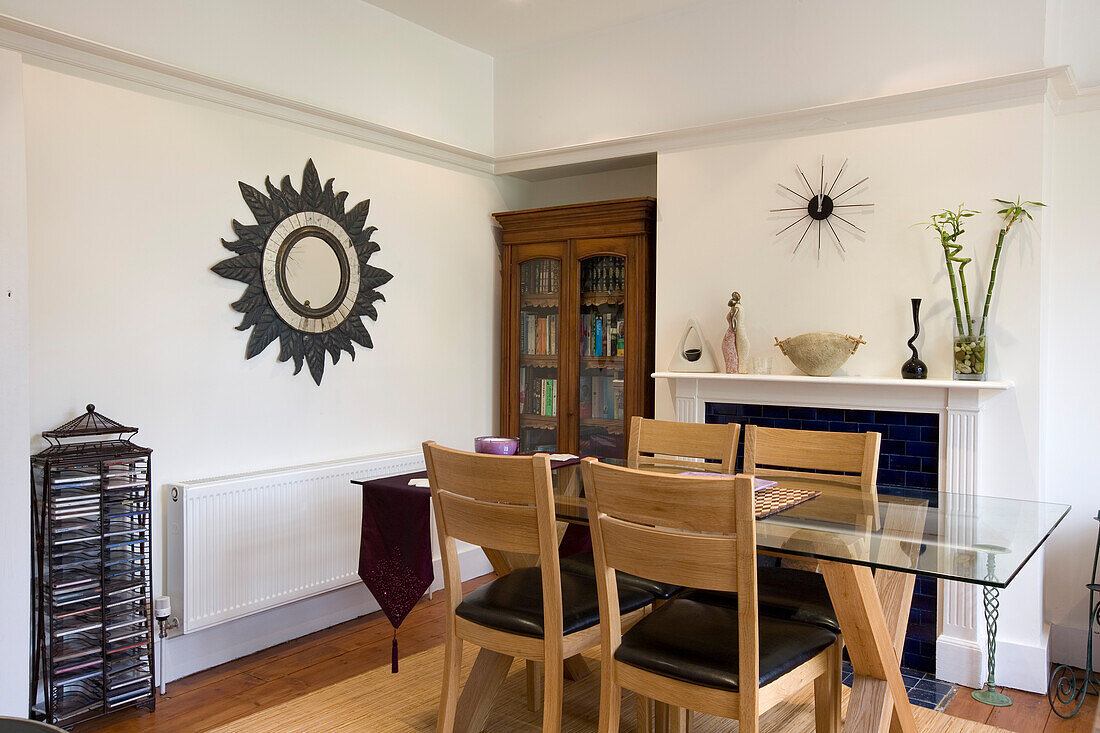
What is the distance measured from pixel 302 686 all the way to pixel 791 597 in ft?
6.25

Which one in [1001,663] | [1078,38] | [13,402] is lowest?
[1001,663]

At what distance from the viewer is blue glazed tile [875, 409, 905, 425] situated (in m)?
3.38

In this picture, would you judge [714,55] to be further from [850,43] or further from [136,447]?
[136,447]

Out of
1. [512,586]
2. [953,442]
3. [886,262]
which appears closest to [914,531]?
[512,586]

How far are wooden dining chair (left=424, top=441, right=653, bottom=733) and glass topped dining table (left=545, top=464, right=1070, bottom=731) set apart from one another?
0.42 ft

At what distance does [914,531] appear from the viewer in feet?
6.68

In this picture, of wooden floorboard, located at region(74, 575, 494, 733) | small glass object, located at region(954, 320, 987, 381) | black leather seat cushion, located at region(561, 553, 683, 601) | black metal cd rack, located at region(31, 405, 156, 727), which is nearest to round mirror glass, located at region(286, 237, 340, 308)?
black metal cd rack, located at region(31, 405, 156, 727)

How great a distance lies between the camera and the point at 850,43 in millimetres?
3525

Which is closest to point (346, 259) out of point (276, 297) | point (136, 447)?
point (276, 297)

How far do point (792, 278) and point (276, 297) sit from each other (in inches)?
90.1

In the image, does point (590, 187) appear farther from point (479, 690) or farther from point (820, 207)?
point (479, 690)

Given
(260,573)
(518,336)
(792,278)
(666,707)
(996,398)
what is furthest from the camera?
(518,336)

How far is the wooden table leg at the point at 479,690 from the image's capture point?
2586 millimetres

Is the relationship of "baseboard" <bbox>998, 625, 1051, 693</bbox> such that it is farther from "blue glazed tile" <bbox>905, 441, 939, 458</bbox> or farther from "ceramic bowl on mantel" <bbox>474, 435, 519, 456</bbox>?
"ceramic bowl on mantel" <bbox>474, 435, 519, 456</bbox>
